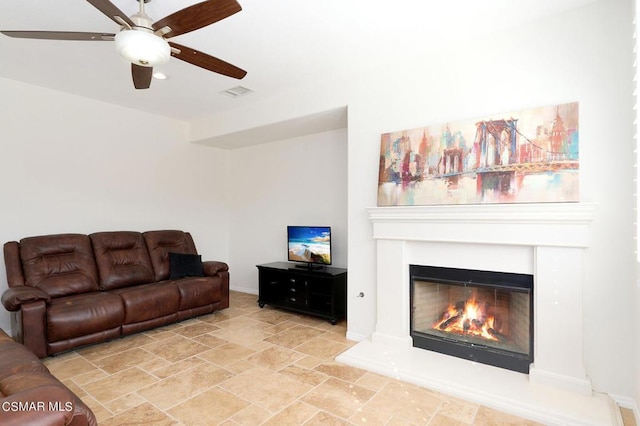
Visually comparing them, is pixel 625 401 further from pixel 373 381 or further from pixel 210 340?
pixel 210 340

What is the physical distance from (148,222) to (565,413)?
484 cm

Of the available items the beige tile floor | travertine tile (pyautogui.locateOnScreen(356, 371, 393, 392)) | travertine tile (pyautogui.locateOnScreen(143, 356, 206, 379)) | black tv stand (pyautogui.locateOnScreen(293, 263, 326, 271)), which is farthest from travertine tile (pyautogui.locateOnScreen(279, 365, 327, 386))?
black tv stand (pyautogui.locateOnScreen(293, 263, 326, 271))

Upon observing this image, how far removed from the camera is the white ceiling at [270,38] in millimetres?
2334

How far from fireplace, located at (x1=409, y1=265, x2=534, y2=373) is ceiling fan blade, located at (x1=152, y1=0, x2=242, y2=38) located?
2.42 meters

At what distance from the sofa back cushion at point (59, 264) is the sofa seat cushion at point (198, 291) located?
88 centimetres

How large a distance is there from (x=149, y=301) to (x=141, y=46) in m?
2.60

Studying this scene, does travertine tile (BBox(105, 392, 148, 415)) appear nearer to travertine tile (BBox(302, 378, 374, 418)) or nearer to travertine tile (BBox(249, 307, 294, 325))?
travertine tile (BBox(302, 378, 374, 418))

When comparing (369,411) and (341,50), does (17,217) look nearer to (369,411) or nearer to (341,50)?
(341,50)

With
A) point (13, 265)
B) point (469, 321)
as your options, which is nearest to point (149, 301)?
point (13, 265)

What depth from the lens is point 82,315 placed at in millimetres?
3094

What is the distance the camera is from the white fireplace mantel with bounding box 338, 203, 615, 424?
2.28 metres

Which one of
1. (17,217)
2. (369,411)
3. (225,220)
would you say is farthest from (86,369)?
(225,220)

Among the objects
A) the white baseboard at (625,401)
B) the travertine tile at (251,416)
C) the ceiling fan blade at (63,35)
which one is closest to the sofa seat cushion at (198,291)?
the travertine tile at (251,416)

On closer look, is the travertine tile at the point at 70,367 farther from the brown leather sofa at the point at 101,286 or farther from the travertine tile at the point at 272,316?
the travertine tile at the point at 272,316
